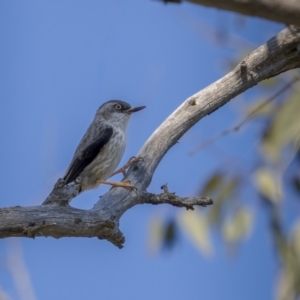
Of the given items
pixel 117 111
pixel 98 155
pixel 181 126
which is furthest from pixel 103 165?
pixel 181 126

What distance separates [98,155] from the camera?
470cm

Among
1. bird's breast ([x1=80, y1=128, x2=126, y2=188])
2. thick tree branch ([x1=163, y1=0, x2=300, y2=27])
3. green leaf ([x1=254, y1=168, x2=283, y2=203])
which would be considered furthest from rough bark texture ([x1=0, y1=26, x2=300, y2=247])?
thick tree branch ([x1=163, y1=0, x2=300, y2=27])

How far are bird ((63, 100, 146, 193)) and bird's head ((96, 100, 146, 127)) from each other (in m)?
0.04

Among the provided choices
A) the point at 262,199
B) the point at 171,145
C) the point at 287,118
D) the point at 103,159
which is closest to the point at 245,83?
the point at 171,145

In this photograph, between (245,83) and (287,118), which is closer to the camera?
(245,83)

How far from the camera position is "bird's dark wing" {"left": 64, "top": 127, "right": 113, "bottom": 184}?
182 inches

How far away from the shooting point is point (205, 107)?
12.0 feet

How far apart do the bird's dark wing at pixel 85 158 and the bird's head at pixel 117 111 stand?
15.3 inches

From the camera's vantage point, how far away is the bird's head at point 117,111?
523 cm

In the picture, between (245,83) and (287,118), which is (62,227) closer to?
(245,83)

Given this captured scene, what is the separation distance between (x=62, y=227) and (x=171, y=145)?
1.05 meters

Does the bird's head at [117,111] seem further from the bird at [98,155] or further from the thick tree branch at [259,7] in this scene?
the thick tree branch at [259,7]

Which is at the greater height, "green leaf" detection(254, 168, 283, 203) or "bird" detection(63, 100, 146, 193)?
"bird" detection(63, 100, 146, 193)

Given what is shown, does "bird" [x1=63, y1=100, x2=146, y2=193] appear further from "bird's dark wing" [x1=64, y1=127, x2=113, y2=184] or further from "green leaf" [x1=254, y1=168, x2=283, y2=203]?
"green leaf" [x1=254, y1=168, x2=283, y2=203]
